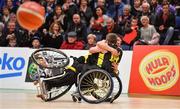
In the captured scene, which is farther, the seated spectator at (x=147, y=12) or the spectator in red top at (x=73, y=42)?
the seated spectator at (x=147, y=12)

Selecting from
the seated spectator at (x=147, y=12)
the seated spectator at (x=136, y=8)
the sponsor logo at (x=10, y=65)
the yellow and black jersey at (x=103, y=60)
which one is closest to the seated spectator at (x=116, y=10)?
the seated spectator at (x=136, y=8)

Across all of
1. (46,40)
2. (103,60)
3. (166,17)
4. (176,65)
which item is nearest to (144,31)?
(166,17)

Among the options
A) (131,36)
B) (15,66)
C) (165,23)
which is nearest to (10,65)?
(15,66)

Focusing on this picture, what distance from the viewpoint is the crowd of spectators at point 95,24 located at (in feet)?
52.4

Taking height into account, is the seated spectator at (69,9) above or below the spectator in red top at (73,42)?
above

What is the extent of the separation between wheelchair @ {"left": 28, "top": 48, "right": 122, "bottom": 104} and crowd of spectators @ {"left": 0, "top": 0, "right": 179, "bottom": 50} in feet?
13.3

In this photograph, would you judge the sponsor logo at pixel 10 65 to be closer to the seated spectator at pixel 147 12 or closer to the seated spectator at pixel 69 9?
the seated spectator at pixel 69 9

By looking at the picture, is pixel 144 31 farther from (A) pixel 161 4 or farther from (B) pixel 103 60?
(B) pixel 103 60

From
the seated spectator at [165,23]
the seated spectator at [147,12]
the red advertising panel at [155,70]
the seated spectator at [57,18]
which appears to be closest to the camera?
A: the red advertising panel at [155,70]

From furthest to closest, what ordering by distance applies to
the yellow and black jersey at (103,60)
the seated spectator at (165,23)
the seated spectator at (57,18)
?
the seated spectator at (57,18), the seated spectator at (165,23), the yellow and black jersey at (103,60)

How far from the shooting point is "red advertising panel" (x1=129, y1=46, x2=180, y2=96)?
14.0 m

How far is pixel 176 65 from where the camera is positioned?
14.0 meters

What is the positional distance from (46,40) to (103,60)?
5.89 meters

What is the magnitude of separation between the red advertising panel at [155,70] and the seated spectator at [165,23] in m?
1.58
